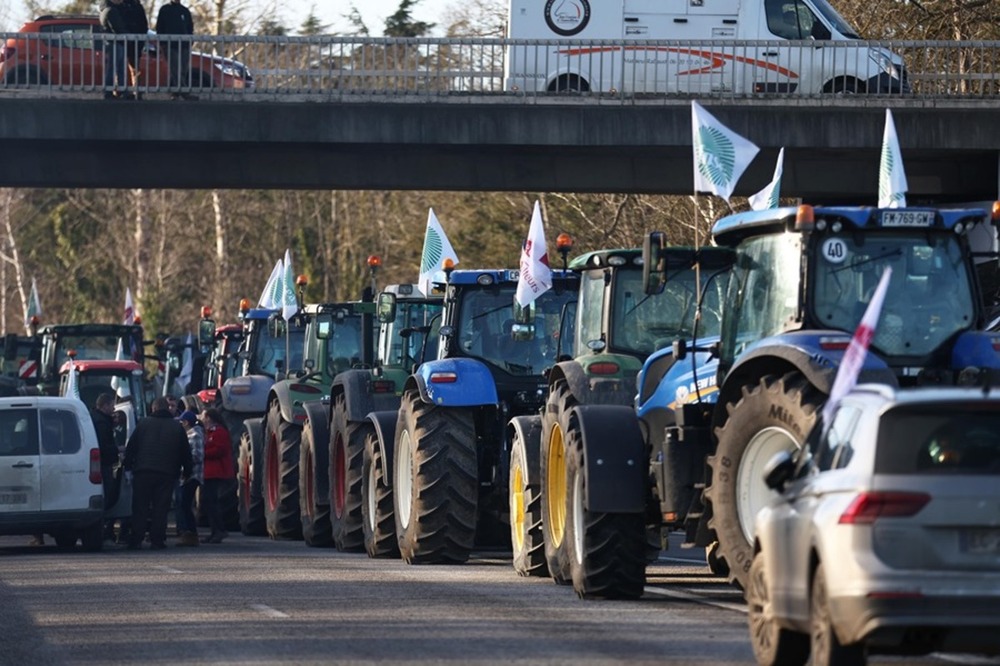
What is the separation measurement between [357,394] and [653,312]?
224 inches

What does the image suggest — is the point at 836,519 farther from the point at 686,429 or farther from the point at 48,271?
the point at 48,271

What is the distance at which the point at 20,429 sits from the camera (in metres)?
24.0

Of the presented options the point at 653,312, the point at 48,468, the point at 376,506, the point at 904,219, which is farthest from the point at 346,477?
the point at 904,219

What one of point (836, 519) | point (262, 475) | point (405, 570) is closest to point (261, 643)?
point (836, 519)

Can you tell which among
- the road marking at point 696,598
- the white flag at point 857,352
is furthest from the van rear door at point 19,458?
the white flag at point 857,352

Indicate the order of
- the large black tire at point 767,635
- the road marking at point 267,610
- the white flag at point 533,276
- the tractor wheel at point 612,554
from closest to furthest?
the large black tire at point 767,635
the road marking at point 267,610
the tractor wheel at point 612,554
the white flag at point 533,276

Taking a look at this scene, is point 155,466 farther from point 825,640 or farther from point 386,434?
point 825,640

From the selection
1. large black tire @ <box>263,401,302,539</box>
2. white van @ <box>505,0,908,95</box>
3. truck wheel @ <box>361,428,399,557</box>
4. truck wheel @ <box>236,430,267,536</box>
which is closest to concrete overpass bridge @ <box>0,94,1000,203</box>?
white van @ <box>505,0,908,95</box>

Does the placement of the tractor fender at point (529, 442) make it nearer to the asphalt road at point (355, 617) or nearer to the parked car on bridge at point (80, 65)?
the asphalt road at point (355, 617)

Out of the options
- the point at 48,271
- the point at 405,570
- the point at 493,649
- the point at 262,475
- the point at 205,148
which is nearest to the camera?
the point at 493,649

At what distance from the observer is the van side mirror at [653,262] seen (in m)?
13.6

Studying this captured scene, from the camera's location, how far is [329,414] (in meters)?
23.2

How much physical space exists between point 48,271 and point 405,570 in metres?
63.0

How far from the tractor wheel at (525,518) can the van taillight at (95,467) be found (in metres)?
7.59
